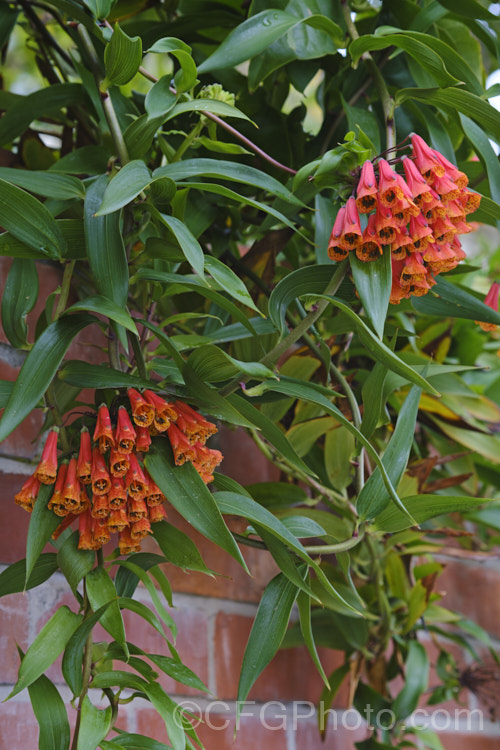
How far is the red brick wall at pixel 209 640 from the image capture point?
511 mm

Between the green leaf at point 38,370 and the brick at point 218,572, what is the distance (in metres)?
0.25

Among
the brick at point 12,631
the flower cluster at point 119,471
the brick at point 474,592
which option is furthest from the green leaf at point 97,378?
the brick at point 474,592

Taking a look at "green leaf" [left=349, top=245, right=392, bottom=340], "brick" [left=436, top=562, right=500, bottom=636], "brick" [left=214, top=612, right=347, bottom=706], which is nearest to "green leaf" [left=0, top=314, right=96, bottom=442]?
"green leaf" [left=349, top=245, right=392, bottom=340]

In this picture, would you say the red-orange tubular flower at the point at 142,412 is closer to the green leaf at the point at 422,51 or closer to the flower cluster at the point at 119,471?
the flower cluster at the point at 119,471

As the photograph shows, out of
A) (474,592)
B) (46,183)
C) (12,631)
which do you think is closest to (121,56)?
(46,183)

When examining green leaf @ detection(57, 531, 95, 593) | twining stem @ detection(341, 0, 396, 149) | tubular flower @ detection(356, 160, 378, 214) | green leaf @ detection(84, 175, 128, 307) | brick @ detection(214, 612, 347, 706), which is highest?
twining stem @ detection(341, 0, 396, 149)

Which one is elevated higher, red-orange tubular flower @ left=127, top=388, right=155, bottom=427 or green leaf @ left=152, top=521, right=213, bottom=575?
red-orange tubular flower @ left=127, top=388, right=155, bottom=427

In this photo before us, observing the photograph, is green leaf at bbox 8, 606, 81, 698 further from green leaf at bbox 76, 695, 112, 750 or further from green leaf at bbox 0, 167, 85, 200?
green leaf at bbox 0, 167, 85, 200

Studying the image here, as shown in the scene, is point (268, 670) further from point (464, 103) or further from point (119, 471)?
point (464, 103)

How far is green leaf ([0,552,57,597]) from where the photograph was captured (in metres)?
0.39

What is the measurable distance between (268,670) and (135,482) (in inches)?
14.2

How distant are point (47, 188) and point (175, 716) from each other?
0.98 feet

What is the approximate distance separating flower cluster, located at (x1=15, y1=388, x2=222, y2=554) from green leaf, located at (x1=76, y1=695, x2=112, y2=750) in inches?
3.2

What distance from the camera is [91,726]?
0.35m
